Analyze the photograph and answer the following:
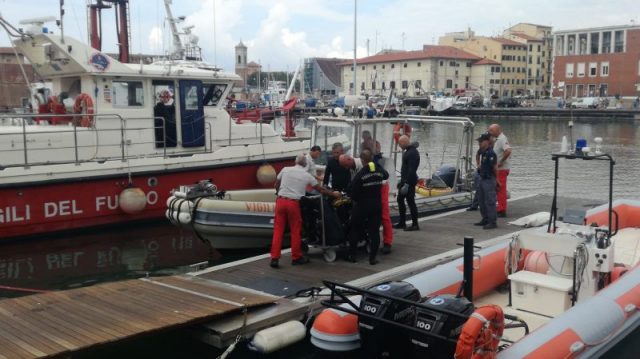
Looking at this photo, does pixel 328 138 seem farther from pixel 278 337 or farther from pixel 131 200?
pixel 278 337

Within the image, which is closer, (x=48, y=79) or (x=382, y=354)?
(x=382, y=354)

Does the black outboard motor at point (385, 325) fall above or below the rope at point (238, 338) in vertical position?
above

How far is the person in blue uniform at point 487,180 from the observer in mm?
9625

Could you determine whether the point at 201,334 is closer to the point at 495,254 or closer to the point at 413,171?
the point at 495,254

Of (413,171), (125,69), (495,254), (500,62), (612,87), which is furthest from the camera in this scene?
(500,62)

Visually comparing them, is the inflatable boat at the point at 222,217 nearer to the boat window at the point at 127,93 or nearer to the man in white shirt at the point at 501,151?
the man in white shirt at the point at 501,151

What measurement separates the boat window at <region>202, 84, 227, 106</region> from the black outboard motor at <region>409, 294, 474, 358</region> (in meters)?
10.4

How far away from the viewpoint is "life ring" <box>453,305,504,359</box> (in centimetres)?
438

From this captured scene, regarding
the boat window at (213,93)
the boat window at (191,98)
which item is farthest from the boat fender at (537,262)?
the boat window at (213,93)

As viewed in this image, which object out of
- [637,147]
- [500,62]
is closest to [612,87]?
[500,62]

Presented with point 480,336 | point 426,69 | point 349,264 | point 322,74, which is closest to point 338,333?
point 480,336

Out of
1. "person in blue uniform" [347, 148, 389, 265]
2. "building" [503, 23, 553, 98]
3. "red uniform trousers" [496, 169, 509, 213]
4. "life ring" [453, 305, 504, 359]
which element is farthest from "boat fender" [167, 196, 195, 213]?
"building" [503, 23, 553, 98]

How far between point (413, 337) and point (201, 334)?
6.94ft

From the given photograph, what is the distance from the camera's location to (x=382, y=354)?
527 centimetres
